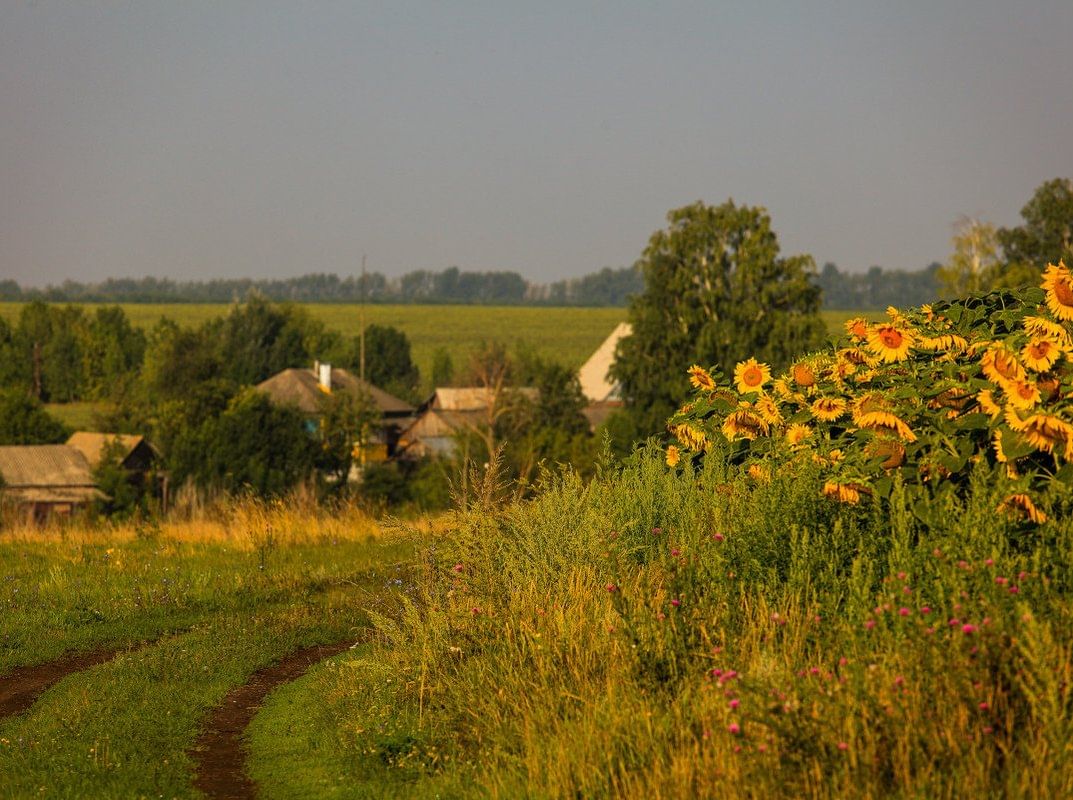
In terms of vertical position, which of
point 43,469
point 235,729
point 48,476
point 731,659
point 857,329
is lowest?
point 48,476

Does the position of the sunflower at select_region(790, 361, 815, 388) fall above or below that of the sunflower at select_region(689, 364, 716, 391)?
above

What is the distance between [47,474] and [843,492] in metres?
67.1

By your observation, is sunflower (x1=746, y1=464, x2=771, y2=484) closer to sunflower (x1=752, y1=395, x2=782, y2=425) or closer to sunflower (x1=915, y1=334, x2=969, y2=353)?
sunflower (x1=752, y1=395, x2=782, y2=425)

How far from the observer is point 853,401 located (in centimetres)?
978

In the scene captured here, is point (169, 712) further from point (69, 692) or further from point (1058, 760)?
point (1058, 760)

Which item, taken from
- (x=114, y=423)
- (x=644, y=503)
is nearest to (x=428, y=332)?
(x=114, y=423)

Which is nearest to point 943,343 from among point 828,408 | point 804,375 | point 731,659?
point 828,408

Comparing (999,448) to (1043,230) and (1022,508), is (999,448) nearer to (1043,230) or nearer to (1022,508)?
(1022,508)

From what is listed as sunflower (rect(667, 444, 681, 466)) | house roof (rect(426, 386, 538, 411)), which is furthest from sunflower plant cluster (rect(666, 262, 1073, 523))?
house roof (rect(426, 386, 538, 411))

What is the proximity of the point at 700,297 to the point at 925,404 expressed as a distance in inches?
2246

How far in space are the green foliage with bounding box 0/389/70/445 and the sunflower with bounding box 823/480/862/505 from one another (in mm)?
78939

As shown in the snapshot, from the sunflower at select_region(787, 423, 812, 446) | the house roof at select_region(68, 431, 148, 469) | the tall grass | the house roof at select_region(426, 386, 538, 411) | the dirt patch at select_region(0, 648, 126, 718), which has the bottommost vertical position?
the house roof at select_region(68, 431, 148, 469)

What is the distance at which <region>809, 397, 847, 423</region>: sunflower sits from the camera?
31.9 feet

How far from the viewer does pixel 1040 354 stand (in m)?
7.93
